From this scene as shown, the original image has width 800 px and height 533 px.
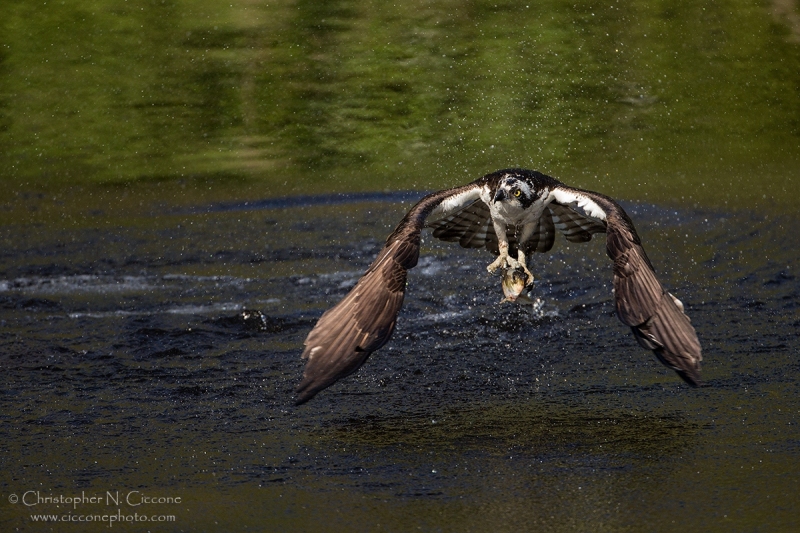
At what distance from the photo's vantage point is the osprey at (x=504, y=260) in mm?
4633

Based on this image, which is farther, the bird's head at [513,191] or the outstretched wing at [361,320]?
the bird's head at [513,191]

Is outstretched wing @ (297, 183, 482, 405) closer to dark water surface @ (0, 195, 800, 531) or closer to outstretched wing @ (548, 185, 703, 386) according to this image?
dark water surface @ (0, 195, 800, 531)

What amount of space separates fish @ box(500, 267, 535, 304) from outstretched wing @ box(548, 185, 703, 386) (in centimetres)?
57

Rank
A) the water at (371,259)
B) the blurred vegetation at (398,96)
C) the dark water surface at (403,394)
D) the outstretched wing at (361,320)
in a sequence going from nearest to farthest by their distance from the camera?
the outstretched wing at (361,320), the dark water surface at (403,394), the water at (371,259), the blurred vegetation at (398,96)

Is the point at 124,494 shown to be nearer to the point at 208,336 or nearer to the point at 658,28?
the point at 208,336

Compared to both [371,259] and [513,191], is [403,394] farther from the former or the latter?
[371,259]

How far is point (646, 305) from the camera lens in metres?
4.92

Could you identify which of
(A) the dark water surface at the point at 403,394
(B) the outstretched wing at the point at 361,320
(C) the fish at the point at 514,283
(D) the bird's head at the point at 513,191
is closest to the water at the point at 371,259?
(A) the dark water surface at the point at 403,394

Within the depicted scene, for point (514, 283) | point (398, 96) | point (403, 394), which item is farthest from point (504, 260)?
point (398, 96)

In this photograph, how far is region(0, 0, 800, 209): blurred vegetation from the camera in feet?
37.1

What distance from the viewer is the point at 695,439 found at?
5.35 meters

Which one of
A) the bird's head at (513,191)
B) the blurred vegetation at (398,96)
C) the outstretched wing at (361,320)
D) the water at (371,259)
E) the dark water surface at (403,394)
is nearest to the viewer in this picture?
the outstretched wing at (361,320)

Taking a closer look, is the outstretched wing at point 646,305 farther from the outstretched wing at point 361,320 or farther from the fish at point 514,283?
the outstretched wing at point 361,320

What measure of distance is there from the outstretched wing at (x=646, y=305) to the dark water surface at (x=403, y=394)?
571 mm
